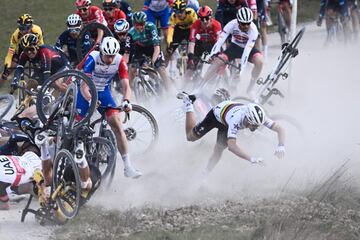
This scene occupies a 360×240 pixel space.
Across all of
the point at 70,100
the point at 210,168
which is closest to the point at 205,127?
the point at 210,168

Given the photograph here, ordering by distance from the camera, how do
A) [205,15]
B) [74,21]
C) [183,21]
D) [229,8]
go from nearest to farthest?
[74,21] < [205,15] < [183,21] < [229,8]

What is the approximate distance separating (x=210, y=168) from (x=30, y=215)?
293cm

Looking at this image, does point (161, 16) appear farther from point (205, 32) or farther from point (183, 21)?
point (205, 32)

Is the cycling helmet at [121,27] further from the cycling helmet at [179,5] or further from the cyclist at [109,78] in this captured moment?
the cyclist at [109,78]

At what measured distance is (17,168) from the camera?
458 inches

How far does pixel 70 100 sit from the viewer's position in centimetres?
1116

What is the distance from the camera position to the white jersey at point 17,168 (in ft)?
37.8

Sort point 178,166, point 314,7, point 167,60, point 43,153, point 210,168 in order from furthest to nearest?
1. point 314,7
2. point 167,60
3. point 178,166
4. point 210,168
5. point 43,153

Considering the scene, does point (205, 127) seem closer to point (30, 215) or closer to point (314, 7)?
point (30, 215)

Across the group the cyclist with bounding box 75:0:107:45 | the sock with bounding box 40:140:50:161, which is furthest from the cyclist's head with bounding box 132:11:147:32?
the sock with bounding box 40:140:50:161

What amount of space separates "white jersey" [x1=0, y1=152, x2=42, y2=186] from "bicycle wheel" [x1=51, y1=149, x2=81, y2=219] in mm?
853

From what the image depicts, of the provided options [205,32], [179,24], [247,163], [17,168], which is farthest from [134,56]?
[17,168]

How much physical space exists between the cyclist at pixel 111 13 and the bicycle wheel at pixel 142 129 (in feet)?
14.4

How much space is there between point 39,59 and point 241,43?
3.85m
